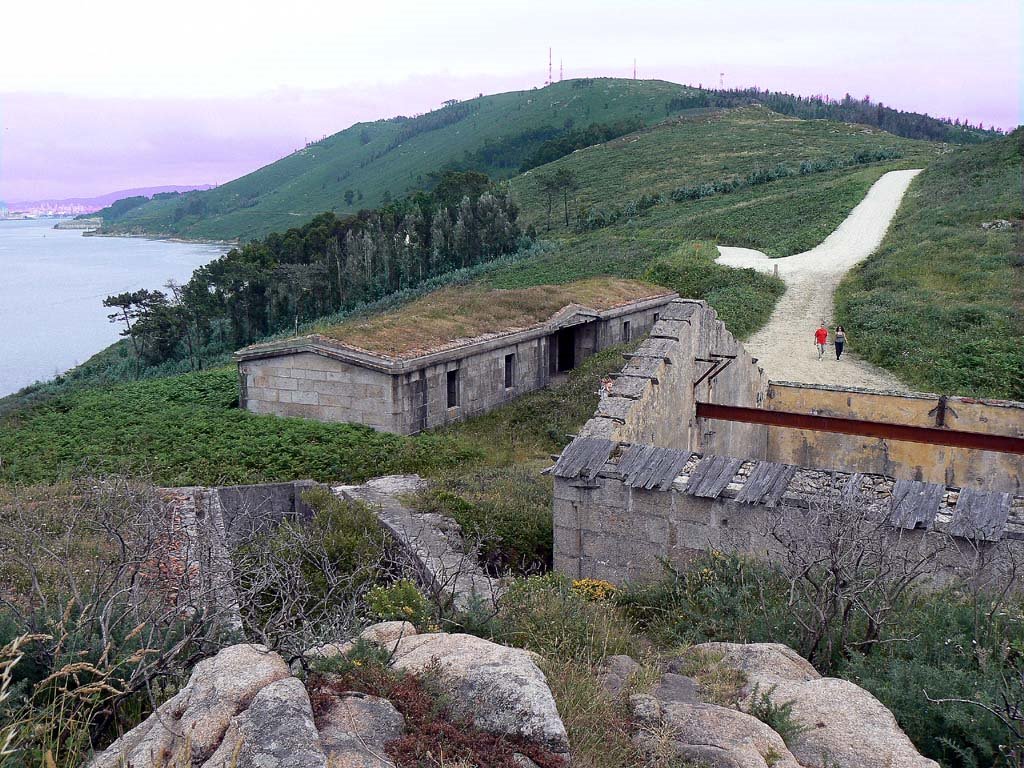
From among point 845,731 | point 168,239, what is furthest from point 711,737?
point 168,239

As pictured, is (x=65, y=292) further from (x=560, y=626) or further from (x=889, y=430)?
(x=560, y=626)

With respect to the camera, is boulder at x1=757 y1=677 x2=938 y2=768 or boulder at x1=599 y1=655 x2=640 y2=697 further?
boulder at x1=599 y1=655 x2=640 y2=697

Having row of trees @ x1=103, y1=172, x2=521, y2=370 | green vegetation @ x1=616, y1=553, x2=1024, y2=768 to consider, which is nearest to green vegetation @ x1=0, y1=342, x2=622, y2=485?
green vegetation @ x1=616, y1=553, x2=1024, y2=768

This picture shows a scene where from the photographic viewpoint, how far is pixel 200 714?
3311mm

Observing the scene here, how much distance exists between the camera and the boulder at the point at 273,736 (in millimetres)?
2992

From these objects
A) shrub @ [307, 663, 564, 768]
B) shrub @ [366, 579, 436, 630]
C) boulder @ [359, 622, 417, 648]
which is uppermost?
shrub @ [307, 663, 564, 768]

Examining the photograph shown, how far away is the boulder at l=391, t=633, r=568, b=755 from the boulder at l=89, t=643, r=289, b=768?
65 centimetres

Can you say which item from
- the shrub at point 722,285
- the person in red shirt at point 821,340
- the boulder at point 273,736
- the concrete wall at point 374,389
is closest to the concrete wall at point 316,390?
the concrete wall at point 374,389

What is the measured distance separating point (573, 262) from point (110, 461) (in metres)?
28.5

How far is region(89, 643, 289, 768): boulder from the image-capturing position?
320 cm

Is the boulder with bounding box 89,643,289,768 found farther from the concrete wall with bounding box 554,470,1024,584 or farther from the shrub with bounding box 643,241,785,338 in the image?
the shrub with bounding box 643,241,785,338

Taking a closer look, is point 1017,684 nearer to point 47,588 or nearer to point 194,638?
point 194,638

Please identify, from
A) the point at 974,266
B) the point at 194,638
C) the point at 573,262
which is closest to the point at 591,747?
the point at 194,638

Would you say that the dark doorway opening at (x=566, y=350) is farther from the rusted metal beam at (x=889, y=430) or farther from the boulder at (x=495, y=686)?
the boulder at (x=495, y=686)
